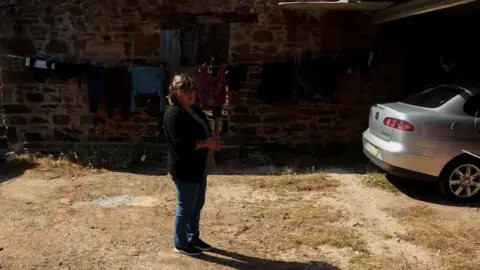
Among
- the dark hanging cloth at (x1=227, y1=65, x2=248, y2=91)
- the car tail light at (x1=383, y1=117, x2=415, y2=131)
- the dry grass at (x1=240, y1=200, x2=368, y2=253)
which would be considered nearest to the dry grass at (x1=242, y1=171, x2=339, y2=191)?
the dry grass at (x1=240, y1=200, x2=368, y2=253)

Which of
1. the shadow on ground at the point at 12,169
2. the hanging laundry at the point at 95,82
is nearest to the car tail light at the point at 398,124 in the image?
the hanging laundry at the point at 95,82

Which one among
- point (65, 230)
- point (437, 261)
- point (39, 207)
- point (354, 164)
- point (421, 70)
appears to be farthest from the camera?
point (421, 70)

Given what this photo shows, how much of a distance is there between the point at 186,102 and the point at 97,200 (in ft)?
8.36

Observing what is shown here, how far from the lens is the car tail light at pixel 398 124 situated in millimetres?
5336

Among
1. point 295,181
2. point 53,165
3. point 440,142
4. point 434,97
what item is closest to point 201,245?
point 295,181

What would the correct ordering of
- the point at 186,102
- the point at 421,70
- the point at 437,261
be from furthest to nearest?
the point at 421,70
the point at 437,261
the point at 186,102

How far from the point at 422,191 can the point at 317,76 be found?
2.71 meters

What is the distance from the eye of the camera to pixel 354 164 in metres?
7.30

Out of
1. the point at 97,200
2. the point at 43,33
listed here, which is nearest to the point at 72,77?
the point at 43,33

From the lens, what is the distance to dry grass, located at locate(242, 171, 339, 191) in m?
6.06

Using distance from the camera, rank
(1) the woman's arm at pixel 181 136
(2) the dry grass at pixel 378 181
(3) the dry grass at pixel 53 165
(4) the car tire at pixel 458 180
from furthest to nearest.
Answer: (3) the dry grass at pixel 53 165 → (2) the dry grass at pixel 378 181 → (4) the car tire at pixel 458 180 → (1) the woman's arm at pixel 181 136

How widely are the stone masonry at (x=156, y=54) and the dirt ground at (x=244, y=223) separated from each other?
1.35m

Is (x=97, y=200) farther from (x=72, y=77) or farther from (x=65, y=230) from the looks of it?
(x=72, y=77)

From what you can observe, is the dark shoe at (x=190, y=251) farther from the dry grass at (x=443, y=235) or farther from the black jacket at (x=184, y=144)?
the dry grass at (x=443, y=235)
